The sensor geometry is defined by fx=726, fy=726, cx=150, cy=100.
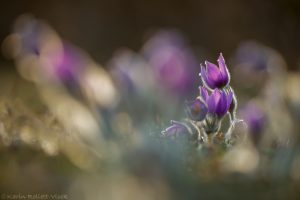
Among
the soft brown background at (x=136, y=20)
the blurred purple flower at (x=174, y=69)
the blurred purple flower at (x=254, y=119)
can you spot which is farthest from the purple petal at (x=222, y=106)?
the soft brown background at (x=136, y=20)

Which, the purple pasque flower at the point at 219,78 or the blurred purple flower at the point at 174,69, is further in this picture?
the blurred purple flower at the point at 174,69

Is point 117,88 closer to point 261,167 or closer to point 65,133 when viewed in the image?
point 65,133

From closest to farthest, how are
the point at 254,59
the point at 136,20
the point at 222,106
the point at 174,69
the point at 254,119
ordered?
the point at 222,106, the point at 254,119, the point at 174,69, the point at 254,59, the point at 136,20

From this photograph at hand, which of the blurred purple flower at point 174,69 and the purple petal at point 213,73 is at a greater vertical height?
the blurred purple flower at point 174,69

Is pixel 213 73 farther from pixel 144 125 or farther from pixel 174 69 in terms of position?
pixel 174 69

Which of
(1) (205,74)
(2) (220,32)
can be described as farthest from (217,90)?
(2) (220,32)

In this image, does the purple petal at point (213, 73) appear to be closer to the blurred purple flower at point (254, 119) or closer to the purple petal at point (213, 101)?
the purple petal at point (213, 101)

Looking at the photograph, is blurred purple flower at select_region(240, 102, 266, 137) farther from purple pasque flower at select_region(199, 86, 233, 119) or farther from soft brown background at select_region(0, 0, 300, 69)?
soft brown background at select_region(0, 0, 300, 69)

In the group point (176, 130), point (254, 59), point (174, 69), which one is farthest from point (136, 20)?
point (176, 130)

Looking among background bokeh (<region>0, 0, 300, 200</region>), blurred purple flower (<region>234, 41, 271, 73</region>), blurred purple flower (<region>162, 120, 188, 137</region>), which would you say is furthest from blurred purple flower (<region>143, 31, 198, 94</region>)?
blurred purple flower (<region>162, 120, 188, 137</region>)
